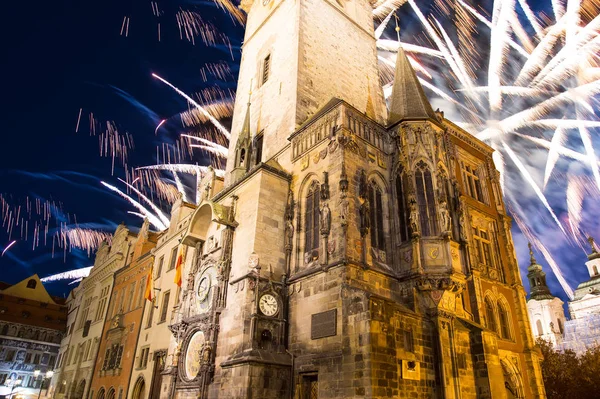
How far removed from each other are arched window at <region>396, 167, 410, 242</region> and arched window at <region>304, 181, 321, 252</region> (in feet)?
12.1

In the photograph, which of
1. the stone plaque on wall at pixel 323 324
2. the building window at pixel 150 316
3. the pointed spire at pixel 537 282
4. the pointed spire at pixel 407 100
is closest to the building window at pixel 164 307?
the building window at pixel 150 316

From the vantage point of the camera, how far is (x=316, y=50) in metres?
26.7

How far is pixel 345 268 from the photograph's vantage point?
15.9 meters

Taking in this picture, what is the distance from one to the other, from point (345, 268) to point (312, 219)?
3.66 m

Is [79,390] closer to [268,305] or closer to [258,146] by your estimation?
[258,146]

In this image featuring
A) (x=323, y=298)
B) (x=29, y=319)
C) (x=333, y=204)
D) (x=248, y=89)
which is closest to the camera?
(x=323, y=298)

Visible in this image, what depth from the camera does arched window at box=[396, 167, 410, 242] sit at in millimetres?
18484

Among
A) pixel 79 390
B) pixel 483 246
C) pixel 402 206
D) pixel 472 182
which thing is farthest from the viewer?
pixel 79 390

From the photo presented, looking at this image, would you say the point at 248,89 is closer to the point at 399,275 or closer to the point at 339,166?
the point at 339,166

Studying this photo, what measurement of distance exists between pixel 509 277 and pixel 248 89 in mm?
20204

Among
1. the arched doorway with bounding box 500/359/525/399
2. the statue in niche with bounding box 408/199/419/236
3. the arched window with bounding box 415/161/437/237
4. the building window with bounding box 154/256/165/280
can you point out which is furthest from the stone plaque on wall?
the building window with bounding box 154/256/165/280

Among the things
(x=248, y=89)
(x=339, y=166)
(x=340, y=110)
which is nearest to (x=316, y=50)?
(x=248, y=89)

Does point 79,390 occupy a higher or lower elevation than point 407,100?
lower

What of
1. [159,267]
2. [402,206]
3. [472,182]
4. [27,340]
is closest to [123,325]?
[159,267]
